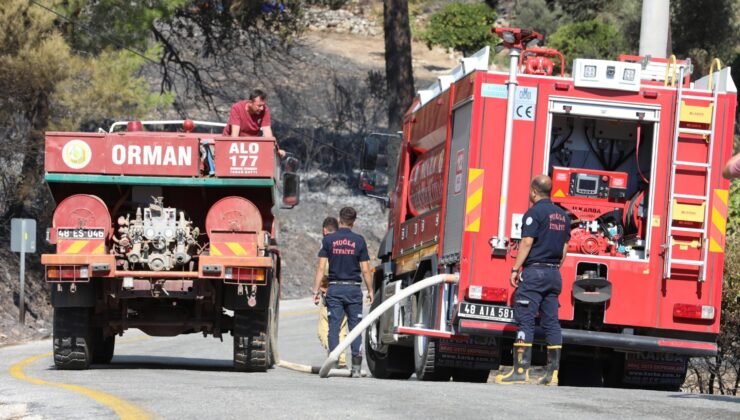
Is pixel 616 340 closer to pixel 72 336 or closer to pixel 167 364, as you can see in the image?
pixel 72 336

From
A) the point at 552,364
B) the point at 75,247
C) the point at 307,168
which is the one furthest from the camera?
the point at 307,168

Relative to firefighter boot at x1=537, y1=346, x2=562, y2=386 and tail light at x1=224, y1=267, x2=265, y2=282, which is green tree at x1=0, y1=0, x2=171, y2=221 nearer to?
tail light at x1=224, y1=267, x2=265, y2=282

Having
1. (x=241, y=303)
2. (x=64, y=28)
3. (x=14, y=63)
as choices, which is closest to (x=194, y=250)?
(x=241, y=303)

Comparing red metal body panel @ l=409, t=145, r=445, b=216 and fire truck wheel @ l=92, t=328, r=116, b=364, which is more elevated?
red metal body panel @ l=409, t=145, r=445, b=216

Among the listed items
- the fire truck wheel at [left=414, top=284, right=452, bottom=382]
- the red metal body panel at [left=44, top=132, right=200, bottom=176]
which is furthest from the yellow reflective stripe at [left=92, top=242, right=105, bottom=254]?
the fire truck wheel at [left=414, top=284, right=452, bottom=382]

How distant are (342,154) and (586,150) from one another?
A: 28937mm

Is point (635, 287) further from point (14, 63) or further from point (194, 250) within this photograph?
point (14, 63)

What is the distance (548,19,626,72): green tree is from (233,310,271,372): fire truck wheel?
1186 inches

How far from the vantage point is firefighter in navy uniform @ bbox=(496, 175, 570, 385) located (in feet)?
40.4

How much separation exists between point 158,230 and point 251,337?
1.48 meters

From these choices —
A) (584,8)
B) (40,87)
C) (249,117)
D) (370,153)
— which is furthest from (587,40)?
(249,117)

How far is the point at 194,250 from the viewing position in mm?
14398

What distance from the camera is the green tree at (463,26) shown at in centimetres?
5509

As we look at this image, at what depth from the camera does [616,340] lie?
12.6 metres
